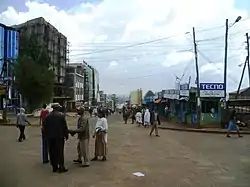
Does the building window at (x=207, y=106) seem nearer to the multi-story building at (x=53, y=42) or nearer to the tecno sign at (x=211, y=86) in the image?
the tecno sign at (x=211, y=86)

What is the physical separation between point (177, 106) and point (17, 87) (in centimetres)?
2008

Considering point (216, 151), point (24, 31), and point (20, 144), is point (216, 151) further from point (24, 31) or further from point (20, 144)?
point (24, 31)

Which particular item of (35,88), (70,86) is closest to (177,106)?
(35,88)

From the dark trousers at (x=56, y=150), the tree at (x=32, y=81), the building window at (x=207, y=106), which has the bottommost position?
the dark trousers at (x=56, y=150)

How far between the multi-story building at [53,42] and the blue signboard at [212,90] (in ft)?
152

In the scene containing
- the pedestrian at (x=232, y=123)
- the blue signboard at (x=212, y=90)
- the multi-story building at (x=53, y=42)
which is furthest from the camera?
the multi-story building at (x=53, y=42)

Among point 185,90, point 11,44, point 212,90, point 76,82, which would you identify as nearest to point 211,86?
point 212,90

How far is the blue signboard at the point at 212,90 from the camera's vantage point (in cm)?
3419

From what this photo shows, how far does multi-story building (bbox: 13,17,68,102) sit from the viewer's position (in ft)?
287

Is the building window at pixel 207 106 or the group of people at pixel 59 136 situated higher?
the building window at pixel 207 106

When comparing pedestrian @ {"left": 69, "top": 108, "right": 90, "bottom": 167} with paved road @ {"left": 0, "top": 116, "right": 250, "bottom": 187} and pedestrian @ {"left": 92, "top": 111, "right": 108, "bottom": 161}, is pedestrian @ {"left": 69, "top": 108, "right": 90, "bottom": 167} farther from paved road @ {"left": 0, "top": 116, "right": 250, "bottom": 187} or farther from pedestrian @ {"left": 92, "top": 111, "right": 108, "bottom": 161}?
pedestrian @ {"left": 92, "top": 111, "right": 108, "bottom": 161}

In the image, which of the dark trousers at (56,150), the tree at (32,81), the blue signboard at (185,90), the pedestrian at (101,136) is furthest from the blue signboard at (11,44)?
the dark trousers at (56,150)

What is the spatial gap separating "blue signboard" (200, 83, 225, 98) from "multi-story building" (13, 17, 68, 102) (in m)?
46.2

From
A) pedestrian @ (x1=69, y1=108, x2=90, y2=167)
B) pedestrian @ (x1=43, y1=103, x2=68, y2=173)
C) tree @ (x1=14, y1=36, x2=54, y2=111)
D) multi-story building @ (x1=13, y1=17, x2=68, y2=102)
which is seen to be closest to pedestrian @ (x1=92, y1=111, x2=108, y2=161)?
pedestrian @ (x1=69, y1=108, x2=90, y2=167)
